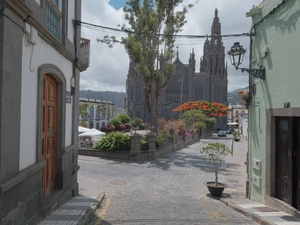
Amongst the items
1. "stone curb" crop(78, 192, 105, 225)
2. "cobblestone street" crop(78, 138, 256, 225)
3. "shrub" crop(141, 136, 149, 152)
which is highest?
"shrub" crop(141, 136, 149, 152)

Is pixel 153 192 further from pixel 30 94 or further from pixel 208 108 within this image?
pixel 208 108

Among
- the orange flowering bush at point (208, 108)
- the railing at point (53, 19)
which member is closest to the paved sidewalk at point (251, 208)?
the railing at point (53, 19)

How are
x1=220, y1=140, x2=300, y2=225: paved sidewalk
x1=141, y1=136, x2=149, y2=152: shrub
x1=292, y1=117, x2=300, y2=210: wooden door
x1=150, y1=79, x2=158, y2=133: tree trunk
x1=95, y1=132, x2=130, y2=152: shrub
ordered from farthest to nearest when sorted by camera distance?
x1=150, y1=79, x2=158, y2=133: tree trunk → x1=141, y1=136, x2=149, y2=152: shrub → x1=95, y1=132, x2=130, y2=152: shrub → x1=292, y1=117, x2=300, y2=210: wooden door → x1=220, y1=140, x2=300, y2=225: paved sidewalk

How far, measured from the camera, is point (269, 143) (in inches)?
261

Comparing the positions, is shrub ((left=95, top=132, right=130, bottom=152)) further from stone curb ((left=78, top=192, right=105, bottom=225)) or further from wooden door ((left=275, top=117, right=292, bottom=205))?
wooden door ((left=275, top=117, right=292, bottom=205))

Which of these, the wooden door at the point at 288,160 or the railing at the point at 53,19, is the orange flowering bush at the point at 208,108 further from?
the railing at the point at 53,19

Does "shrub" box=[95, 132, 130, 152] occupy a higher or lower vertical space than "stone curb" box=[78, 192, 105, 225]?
higher

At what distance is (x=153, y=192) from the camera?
9039mm

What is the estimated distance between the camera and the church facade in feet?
254

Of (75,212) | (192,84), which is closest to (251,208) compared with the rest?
(75,212)

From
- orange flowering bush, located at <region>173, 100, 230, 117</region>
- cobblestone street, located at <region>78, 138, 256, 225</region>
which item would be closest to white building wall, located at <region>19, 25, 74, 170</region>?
cobblestone street, located at <region>78, 138, 256, 225</region>

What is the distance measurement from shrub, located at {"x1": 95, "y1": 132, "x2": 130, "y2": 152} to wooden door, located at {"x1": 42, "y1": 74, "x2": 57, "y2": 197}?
9850 millimetres

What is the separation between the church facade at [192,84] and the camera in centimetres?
7738

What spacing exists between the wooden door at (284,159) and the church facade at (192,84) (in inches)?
2746
